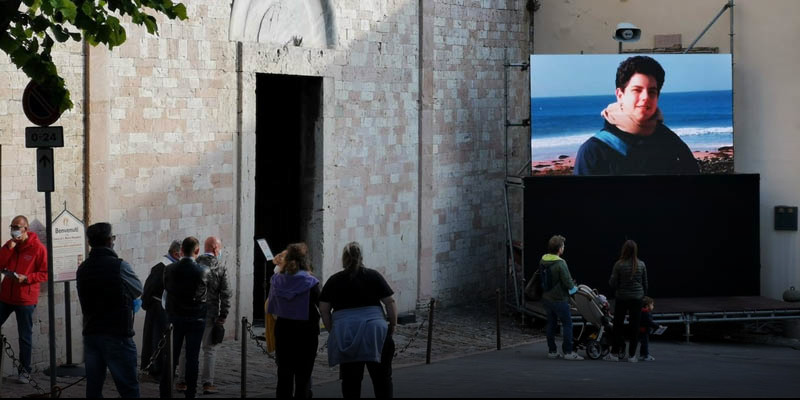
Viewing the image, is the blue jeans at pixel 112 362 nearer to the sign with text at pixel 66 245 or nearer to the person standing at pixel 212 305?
the person standing at pixel 212 305

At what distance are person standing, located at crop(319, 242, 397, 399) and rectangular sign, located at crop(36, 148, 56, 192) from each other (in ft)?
8.83

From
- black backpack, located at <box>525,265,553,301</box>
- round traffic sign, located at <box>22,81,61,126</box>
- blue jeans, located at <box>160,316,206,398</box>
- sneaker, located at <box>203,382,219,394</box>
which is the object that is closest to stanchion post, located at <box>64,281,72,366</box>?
sneaker, located at <box>203,382,219,394</box>

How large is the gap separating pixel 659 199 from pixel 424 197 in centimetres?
373

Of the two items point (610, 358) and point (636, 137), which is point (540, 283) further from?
point (636, 137)

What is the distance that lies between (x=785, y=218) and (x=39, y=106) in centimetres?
1313

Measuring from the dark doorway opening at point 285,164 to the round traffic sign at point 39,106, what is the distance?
268 inches

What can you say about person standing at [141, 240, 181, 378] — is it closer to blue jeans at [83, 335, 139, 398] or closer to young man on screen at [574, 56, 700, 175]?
blue jeans at [83, 335, 139, 398]

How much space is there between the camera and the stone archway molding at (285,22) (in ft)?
54.5

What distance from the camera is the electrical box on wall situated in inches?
797

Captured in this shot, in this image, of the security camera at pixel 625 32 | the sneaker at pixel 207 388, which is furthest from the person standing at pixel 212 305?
the security camera at pixel 625 32

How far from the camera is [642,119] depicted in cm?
2014

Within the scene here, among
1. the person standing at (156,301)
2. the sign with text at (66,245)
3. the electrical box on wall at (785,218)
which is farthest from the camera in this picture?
the electrical box on wall at (785,218)

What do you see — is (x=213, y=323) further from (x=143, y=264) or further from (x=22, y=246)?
(x=143, y=264)

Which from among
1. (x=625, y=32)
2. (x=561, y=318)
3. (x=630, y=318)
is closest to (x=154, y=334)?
(x=561, y=318)
